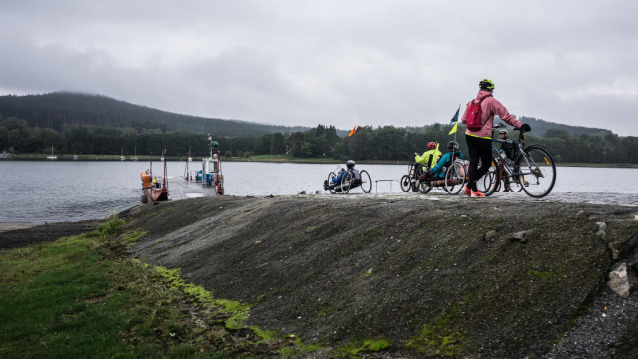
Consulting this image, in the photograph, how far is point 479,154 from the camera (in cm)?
1098

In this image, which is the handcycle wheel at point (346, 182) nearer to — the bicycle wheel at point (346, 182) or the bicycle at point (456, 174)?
the bicycle wheel at point (346, 182)

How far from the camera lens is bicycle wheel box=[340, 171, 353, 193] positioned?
70.3ft

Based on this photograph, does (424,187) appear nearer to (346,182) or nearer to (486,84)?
(346,182)

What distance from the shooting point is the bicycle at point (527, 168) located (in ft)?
33.8

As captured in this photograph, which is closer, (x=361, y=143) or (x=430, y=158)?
(x=430, y=158)

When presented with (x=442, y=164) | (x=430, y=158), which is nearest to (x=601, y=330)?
(x=442, y=164)

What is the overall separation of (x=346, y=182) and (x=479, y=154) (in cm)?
1092

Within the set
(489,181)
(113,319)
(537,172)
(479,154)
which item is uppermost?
(479,154)

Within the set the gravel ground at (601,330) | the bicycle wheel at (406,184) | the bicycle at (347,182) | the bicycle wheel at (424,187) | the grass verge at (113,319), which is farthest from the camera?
the bicycle at (347,182)

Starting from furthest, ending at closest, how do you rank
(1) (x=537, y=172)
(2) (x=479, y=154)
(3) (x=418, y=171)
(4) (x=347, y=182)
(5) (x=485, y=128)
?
1. (4) (x=347, y=182)
2. (3) (x=418, y=171)
3. (2) (x=479, y=154)
4. (5) (x=485, y=128)
5. (1) (x=537, y=172)

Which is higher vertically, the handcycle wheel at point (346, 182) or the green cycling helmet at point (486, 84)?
the green cycling helmet at point (486, 84)

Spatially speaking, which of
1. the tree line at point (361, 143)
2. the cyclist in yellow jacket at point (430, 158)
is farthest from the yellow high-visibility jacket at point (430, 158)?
the tree line at point (361, 143)

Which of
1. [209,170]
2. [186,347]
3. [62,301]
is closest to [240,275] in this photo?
[186,347]

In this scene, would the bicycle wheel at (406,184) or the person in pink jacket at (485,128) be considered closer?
the person in pink jacket at (485,128)
